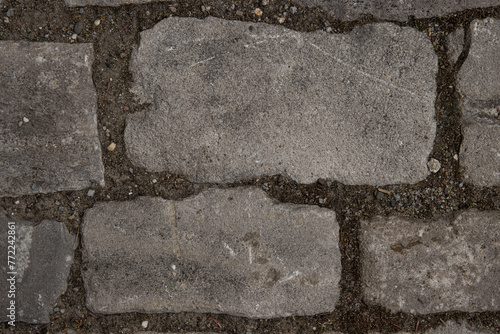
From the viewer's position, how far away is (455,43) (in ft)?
6.34

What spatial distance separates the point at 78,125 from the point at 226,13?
0.89 meters

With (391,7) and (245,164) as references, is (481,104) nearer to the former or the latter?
(391,7)

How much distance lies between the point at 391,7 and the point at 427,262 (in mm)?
1246

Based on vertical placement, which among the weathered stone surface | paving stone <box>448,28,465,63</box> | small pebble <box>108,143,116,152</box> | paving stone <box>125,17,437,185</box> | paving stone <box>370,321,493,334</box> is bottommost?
paving stone <box>370,321,493,334</box>

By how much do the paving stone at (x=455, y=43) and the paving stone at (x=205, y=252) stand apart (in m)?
1.02

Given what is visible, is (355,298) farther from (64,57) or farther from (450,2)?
(64,57)

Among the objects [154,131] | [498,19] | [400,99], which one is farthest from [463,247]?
[154,131]

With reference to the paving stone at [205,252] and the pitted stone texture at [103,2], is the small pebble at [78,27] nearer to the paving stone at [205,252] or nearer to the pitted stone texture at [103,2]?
the pitted stone texture at [103,2]

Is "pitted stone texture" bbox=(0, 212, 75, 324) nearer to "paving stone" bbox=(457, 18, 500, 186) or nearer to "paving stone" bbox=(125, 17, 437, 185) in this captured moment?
"paving stone" bbox=(125, 17, 437, 185)

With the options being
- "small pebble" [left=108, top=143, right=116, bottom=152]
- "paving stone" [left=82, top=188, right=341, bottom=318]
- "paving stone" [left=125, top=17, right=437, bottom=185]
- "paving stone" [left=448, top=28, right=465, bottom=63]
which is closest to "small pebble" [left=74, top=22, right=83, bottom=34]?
"paving stone" [left=125, top=17, right=437, bottom=185]

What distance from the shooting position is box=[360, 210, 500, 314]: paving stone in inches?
75.9

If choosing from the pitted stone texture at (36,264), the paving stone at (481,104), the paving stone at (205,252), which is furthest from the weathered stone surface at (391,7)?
the pitted stone texture at (36,264)

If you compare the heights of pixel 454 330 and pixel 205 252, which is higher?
pixel 205 252

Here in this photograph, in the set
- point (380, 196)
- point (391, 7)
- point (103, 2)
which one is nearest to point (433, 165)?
point (380, 196)
